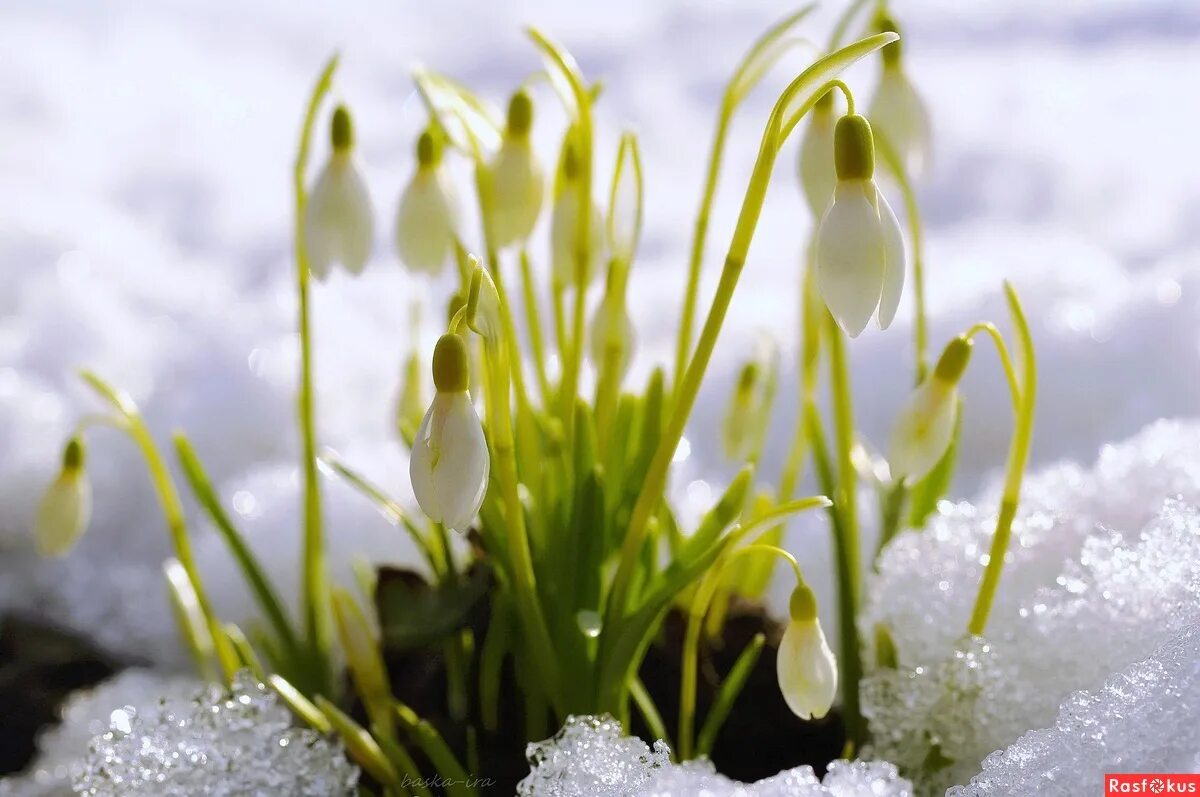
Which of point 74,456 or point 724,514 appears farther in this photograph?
point 74,456

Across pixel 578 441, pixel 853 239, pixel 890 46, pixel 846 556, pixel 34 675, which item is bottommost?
pixel 34 675

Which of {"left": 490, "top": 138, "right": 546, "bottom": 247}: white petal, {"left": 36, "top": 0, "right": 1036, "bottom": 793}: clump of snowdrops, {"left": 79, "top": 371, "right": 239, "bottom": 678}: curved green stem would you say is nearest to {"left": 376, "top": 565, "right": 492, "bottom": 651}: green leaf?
{"left": 36, "top": 0, "right": 1036, "bottom": 793}: clump of snowdrops

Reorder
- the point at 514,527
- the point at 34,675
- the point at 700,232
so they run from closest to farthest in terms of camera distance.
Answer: the point at 514,527 → the point at 700,232 → the point at 34,675

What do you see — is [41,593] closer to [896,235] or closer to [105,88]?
[896,235]

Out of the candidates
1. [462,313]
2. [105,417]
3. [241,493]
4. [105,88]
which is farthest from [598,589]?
[105,88]

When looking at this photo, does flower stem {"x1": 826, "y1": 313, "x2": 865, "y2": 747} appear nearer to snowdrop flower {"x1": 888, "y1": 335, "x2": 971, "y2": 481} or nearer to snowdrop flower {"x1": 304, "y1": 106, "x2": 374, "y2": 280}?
snowdrop flower {"x1": 888, "y1": 335, "x2": 971, "y2": 481}

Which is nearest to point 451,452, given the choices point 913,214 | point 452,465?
point 452,465

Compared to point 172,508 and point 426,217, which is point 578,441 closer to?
point 426,217
